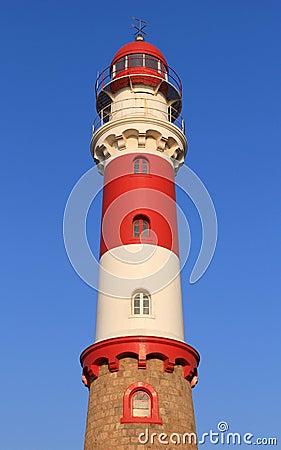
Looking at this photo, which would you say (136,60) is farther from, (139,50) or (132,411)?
(132,411)

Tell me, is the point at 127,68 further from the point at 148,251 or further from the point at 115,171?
the point at 148,251

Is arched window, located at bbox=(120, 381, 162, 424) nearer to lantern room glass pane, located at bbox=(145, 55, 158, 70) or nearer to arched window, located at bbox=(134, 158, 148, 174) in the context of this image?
arched window, located at bbox=(134, 158, 148, 174)

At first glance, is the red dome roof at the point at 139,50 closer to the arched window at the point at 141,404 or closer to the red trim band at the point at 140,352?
the red trim band at the point at 140,352

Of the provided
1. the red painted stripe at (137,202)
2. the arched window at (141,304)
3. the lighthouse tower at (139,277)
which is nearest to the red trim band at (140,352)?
the lighthouse tower at (139,277)

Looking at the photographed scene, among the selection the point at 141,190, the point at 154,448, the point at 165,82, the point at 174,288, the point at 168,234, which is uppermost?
the point at 165,82

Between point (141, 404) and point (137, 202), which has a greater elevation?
point (137, 202)

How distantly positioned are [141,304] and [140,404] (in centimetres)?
363

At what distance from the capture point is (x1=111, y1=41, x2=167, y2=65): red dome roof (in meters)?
28.7

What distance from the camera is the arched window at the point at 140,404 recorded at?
19.9m

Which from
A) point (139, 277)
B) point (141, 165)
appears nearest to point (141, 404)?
point (139, 277)

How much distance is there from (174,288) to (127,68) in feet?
37.0

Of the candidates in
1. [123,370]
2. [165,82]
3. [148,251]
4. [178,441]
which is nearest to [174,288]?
[148,251]

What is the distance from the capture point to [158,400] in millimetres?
20203

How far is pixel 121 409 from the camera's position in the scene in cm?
2003
